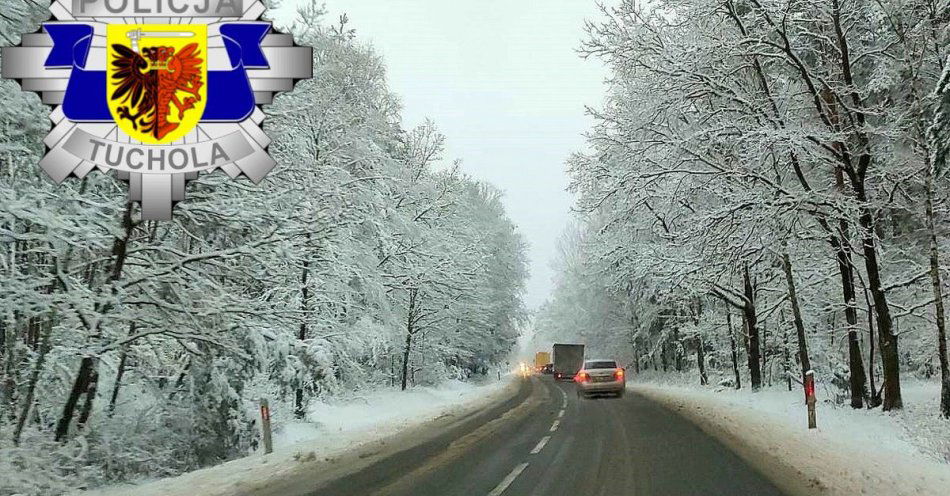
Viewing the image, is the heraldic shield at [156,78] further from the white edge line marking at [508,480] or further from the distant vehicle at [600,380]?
the distant vehicle at [600,380]

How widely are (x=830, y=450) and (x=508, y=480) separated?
227 inches

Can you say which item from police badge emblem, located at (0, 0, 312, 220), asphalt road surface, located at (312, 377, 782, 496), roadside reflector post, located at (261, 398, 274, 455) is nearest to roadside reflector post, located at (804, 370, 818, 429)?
asphalt road surface, located at (312, 377, 782, 496)

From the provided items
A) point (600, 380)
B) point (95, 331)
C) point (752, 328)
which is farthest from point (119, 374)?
point (752, 328)

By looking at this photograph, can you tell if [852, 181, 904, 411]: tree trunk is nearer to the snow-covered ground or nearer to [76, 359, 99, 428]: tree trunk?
the snow-covered ground

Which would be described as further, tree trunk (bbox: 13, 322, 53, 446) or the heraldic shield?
tree trunk (bbox: 13, 322, 53, 446)

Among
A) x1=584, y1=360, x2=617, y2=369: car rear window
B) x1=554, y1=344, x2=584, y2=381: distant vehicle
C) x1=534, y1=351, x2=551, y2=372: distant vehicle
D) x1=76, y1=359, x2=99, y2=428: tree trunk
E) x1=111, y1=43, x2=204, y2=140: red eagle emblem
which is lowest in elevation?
x1=534, y1=351, x2=551, y2=372: distant vehicle

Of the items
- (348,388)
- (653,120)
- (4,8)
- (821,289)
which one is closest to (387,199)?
(348,388)

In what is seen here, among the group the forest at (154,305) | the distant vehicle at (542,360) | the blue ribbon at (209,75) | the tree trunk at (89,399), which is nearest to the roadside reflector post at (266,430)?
the forest at (154,305)

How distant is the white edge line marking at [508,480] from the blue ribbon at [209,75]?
571 cm

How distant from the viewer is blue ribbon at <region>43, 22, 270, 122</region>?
25.1 ft

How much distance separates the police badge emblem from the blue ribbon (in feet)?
0.04

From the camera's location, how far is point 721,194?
1612 centimetres

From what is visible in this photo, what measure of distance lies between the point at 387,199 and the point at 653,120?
9.40 m

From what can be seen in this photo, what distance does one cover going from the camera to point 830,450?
11.1 m
